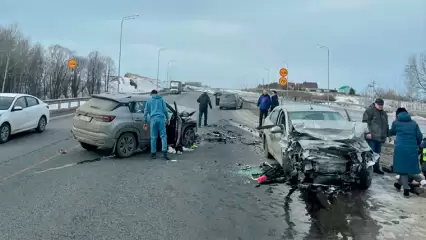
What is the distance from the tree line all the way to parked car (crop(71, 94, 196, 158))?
48008 mm

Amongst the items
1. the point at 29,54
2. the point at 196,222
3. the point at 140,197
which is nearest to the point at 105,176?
the point at 140,197

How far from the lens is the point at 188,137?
12.7 metres

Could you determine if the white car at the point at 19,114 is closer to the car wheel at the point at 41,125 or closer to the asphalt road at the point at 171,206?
the car wheel at the point at 41,125

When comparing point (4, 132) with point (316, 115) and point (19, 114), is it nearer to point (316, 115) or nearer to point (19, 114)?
point (19, 114)

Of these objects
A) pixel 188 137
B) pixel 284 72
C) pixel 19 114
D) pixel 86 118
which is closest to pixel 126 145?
pixel 86 118

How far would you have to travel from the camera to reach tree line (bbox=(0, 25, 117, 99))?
57.3 meters

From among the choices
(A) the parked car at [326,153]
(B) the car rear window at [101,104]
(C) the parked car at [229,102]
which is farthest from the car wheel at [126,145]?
(C) the parked car at [229,102]

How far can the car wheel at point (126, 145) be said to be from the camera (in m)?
10.5

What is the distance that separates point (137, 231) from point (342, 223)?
9.77 ft

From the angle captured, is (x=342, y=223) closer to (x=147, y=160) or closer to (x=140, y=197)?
(x=140, y=197)

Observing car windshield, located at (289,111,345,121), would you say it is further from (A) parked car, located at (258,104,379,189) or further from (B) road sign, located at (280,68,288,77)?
(B) road sign, located at (280,68,288,77)

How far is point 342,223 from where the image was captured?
5.92 m

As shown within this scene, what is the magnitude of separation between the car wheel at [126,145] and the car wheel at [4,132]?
4422 mm

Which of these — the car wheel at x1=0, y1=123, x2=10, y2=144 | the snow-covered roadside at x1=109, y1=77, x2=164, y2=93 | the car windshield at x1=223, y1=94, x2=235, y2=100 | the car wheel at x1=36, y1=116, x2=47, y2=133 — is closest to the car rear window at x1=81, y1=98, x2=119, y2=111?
the car wheel at x1=0, y1=123, x2=10, y2=144
